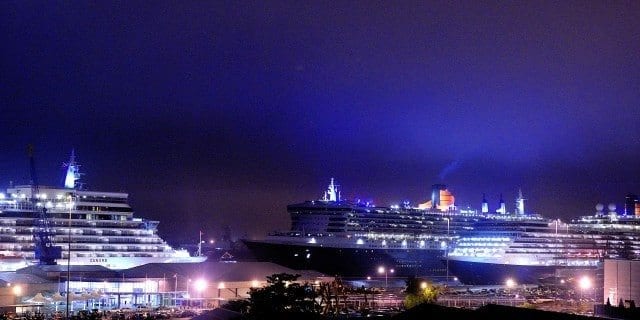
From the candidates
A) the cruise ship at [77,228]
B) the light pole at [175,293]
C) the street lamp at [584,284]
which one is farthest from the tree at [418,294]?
the cruise ship at [77,228]

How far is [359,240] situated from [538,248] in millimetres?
20355

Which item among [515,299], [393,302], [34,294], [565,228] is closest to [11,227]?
[34,294]

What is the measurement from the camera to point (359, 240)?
3971 inches

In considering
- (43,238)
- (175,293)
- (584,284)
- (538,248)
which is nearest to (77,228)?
(43,238)

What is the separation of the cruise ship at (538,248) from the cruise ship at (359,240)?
3.27 metres

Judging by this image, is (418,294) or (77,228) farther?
(77,228)

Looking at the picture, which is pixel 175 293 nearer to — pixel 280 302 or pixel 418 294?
pixel 418 294

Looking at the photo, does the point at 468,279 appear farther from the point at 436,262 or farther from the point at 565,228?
the point at 565,228

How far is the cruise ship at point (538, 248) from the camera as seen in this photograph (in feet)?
326

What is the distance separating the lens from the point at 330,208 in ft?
343

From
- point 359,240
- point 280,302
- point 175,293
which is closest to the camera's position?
point 280,302

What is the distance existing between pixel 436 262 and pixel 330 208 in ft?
45.0

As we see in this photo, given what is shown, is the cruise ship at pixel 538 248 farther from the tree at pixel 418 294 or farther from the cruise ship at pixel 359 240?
the tree at pixel 418 294

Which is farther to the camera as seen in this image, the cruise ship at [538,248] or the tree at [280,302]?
the cruise ship at [538,248]
